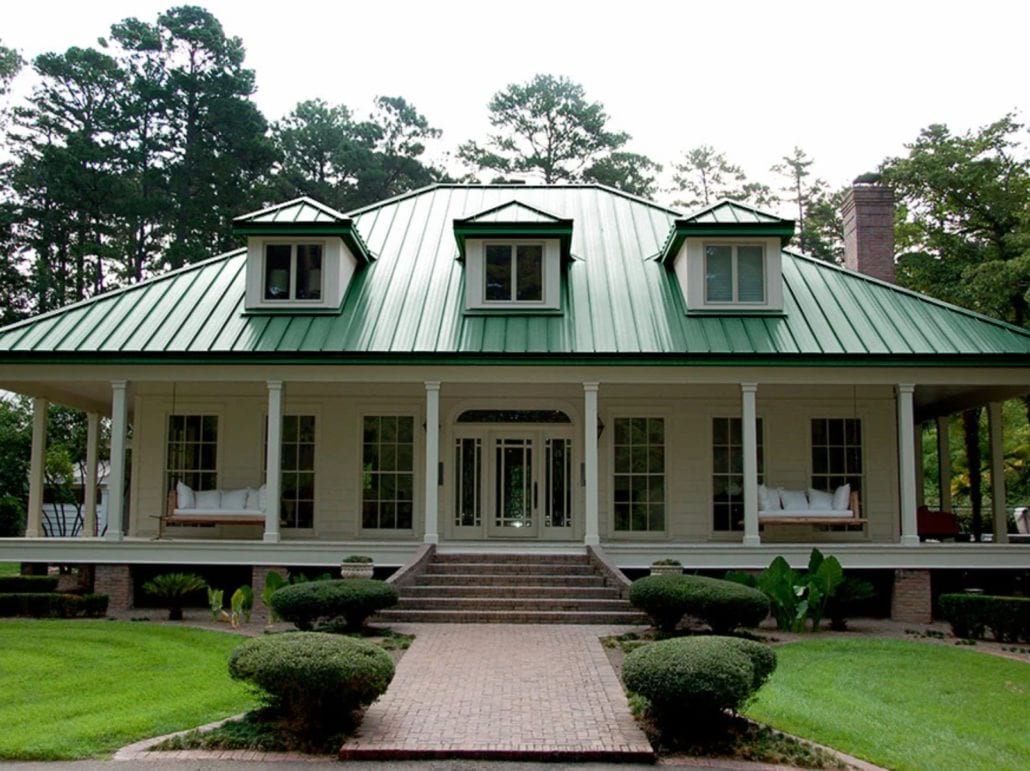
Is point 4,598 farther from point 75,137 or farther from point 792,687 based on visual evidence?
point 75,137

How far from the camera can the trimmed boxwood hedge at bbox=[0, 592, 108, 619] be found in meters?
14.4

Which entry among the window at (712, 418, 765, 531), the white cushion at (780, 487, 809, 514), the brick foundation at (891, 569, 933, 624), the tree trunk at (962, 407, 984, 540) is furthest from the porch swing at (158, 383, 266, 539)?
the tree trunk at (962, 407, 984, 540)

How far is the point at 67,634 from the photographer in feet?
41.6

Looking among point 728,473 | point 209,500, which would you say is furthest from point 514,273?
point 209,500

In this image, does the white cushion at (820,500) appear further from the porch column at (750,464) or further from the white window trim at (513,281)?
the white window trim at (513,281)

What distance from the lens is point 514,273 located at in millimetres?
17953

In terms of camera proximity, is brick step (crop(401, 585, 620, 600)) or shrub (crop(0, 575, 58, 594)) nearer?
brick step (crop(401, 585, 620, 600))

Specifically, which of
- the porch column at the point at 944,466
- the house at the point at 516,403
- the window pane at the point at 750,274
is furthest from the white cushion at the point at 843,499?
the porch column at the point at 944,466

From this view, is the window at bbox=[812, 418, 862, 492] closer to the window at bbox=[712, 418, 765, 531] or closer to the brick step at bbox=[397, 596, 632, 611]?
the window at bbox=[712, 418, 765, 531]

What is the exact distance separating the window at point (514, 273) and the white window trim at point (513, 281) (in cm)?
7

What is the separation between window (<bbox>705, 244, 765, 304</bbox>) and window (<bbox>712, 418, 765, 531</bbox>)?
92.3 inches

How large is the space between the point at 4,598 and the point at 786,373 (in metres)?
12.7

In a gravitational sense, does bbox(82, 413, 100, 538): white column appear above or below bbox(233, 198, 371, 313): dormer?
below

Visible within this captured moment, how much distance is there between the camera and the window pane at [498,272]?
1789cm
